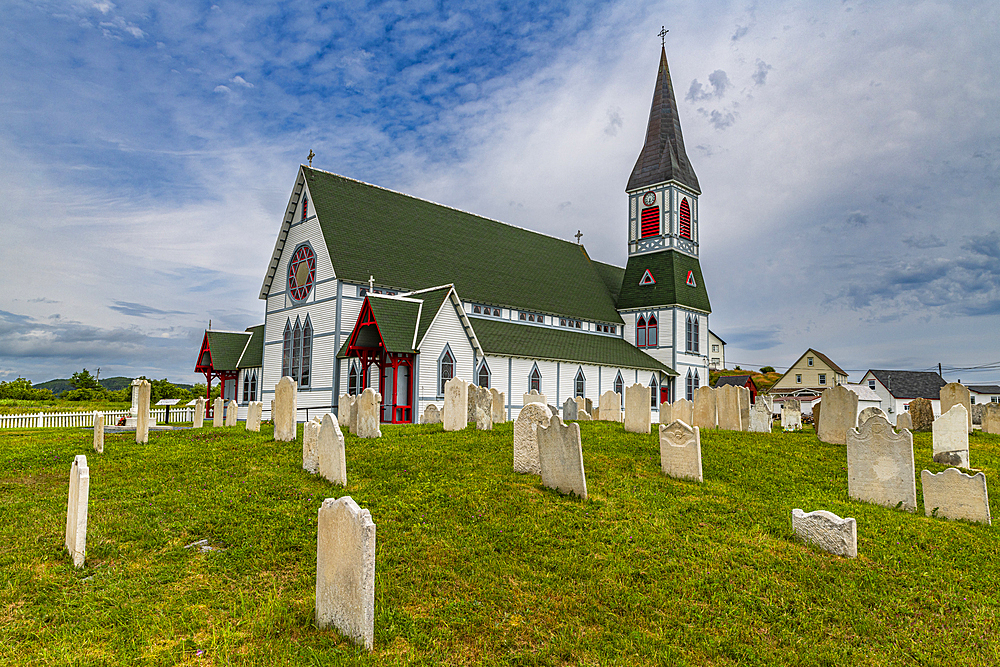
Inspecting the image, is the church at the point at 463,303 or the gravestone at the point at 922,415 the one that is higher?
the church at the point at 463,303

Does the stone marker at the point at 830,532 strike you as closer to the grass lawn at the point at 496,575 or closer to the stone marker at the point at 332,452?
the grass lawn at the point at 496,575

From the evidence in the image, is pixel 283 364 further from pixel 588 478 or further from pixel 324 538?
pixel 324 538

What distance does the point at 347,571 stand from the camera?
5391 millimetres

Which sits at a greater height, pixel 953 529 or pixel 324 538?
pixel 324 538

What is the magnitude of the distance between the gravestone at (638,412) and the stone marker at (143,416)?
12.1 meters

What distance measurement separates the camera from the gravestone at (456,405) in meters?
15.9

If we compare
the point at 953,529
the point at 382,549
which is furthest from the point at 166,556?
the point at 953,529

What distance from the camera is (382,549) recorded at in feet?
24.0

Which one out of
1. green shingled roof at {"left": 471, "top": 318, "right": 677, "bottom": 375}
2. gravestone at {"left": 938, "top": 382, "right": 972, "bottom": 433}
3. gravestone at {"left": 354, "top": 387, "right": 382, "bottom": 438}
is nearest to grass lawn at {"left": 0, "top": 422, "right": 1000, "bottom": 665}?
gravestone at {"left": 354, "top": 387, "right": 382, "bottom": 438}

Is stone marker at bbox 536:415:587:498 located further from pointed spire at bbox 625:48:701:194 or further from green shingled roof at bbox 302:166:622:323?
pointed spire at bbox 625:48:701:194

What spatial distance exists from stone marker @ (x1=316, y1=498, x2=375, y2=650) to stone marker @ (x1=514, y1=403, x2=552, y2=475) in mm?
5579

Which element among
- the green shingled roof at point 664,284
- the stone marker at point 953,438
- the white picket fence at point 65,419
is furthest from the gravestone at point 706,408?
the green shingled roof at point 664,284

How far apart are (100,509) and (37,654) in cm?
411

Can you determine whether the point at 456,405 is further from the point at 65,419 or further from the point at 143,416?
the point at 65,419
